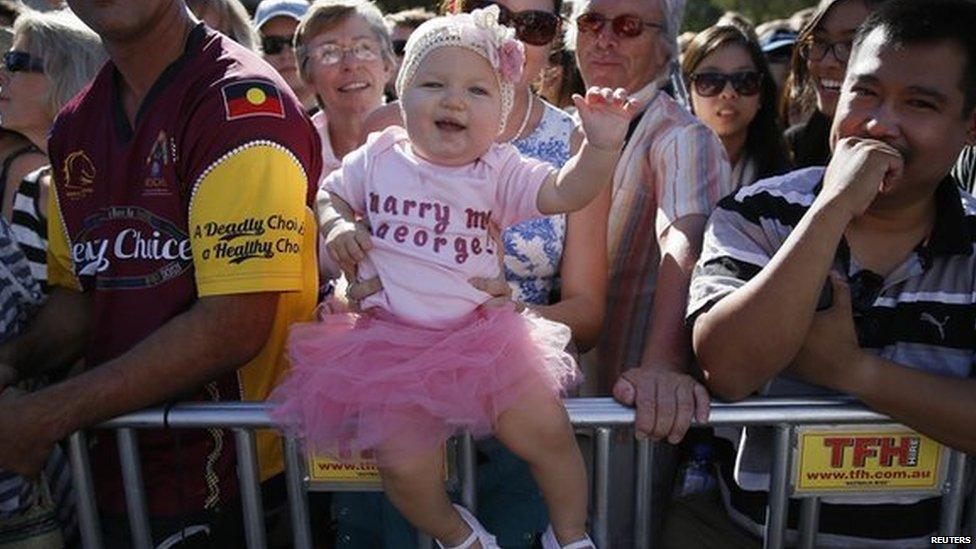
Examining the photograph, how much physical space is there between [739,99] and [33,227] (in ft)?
9.97

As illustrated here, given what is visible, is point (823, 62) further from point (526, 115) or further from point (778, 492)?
point (778, 492)

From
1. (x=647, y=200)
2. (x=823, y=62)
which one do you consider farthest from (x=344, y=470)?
(x=823, y=62)

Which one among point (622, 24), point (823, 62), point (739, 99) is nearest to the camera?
point (622, 24)

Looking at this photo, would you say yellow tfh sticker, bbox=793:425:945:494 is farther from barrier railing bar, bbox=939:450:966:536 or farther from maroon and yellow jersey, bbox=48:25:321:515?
maroon and yellow jersey, bbox=48:25:321:515

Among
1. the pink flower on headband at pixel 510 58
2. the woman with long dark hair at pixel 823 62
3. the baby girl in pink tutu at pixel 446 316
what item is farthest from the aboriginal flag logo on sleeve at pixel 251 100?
the woman with long dark hair at pixel 823 62

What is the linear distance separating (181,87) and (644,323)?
5.03 feet

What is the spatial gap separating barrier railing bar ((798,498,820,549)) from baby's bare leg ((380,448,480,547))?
81cm

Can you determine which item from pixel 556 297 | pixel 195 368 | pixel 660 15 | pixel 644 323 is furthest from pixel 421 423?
pixel 660 15

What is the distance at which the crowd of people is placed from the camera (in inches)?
84.3

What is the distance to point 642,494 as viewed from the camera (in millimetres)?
2285

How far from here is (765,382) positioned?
2.27 metres

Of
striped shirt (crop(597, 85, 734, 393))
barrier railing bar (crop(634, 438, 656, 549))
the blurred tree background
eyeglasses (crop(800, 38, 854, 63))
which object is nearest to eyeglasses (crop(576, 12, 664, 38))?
striped shirt (crop(597, 85, 734, 393))

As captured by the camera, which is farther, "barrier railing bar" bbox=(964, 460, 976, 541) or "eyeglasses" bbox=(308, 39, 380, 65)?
"eyeglasses" bbox=(308, 39, 380, 65)

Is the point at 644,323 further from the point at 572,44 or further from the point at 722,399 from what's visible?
the point at 572,44
